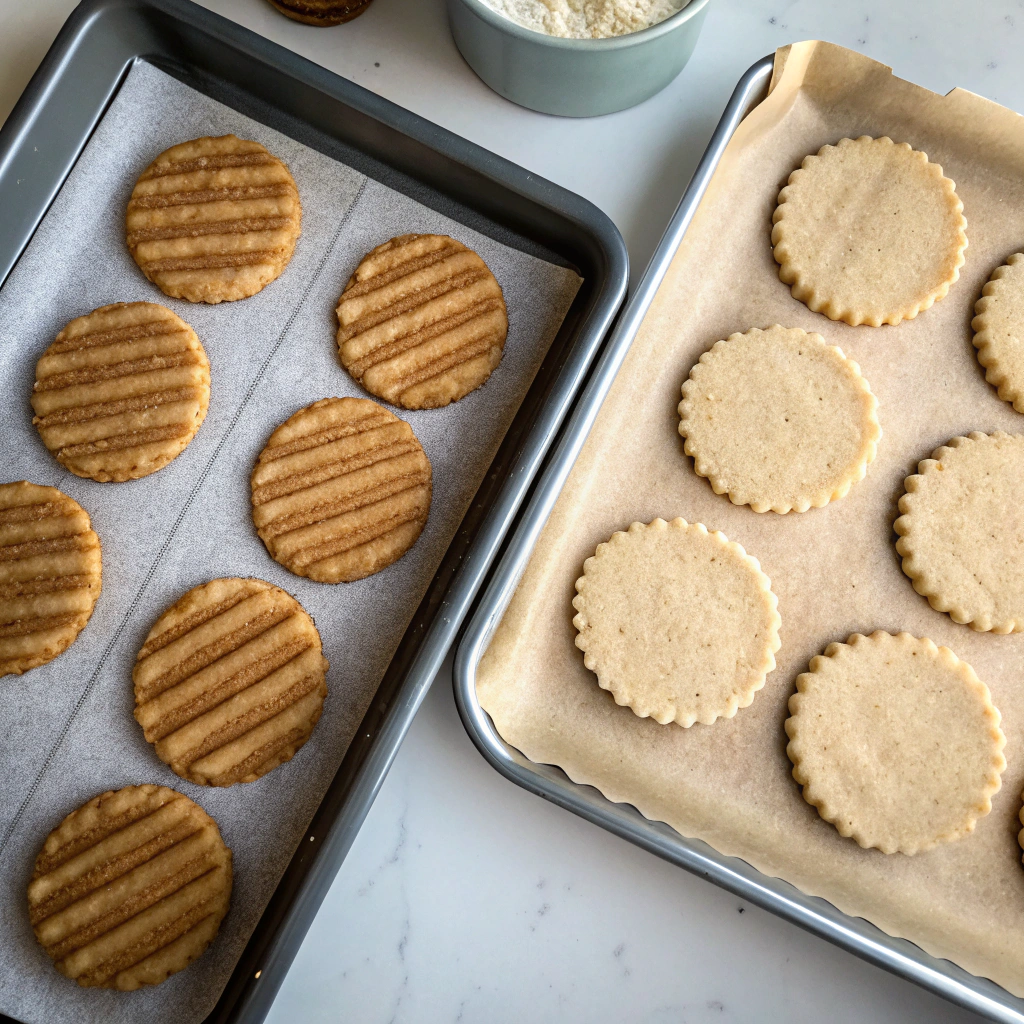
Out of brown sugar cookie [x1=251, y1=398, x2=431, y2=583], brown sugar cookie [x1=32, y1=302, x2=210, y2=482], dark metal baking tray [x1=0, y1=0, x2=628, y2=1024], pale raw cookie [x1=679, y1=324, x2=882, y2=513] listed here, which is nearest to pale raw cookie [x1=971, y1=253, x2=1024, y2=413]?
pale raw cookie [x1=679, y1=324, x2=882, y2=513]

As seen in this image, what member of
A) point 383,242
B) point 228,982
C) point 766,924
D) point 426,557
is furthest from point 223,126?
point 766,924

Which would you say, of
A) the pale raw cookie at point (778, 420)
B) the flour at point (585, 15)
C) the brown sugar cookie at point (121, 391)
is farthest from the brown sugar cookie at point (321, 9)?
the pale raw cookie at point (778, 420)

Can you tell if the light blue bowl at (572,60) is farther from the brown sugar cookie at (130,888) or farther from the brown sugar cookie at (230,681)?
the brown sugar cookie at (130,888)

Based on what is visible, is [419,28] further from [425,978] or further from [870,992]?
[870,992]

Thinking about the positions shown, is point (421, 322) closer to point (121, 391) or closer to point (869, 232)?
point (121, 391)

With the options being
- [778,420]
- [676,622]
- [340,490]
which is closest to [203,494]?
[340,490]
